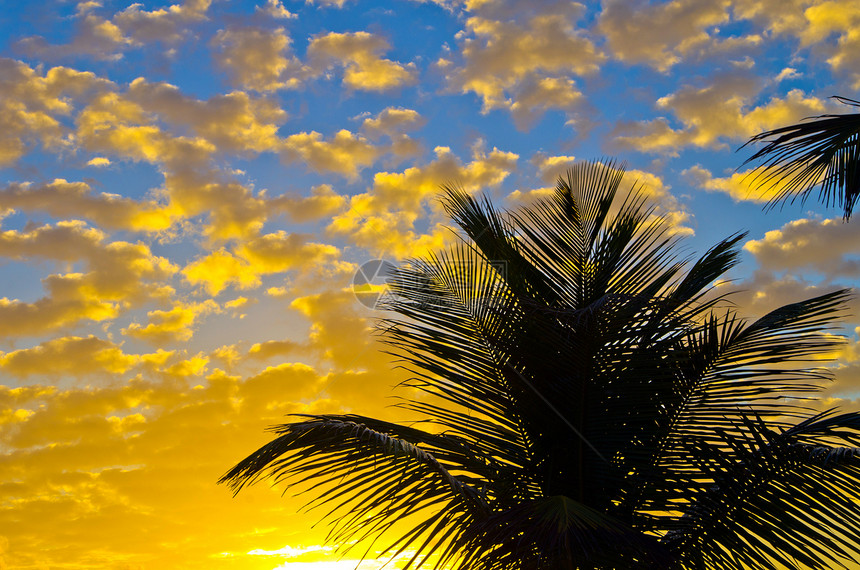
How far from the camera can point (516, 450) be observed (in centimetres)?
688

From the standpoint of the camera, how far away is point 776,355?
6.73 metres

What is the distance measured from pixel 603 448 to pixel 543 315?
50.4 inches

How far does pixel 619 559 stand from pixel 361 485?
2012 millimetres

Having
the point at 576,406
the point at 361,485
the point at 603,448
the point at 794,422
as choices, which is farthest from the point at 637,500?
the point at 361,485

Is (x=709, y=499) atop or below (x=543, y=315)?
below

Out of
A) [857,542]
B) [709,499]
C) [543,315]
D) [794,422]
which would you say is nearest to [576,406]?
[543,315]

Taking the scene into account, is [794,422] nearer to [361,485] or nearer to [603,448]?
[603,448]

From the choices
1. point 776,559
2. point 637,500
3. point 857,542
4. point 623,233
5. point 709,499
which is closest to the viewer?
point 857,542

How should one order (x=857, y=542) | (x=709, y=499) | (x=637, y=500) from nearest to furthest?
(x=857, y=542) < (x=709, y=499) < (x=637, y=500)

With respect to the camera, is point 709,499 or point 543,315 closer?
point 709,499

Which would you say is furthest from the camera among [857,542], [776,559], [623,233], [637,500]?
[623,233]

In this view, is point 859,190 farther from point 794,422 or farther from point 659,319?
point 794,422

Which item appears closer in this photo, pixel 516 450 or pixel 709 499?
pixel 709 499

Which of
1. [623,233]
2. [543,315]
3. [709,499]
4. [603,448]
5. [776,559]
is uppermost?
[623,233]
